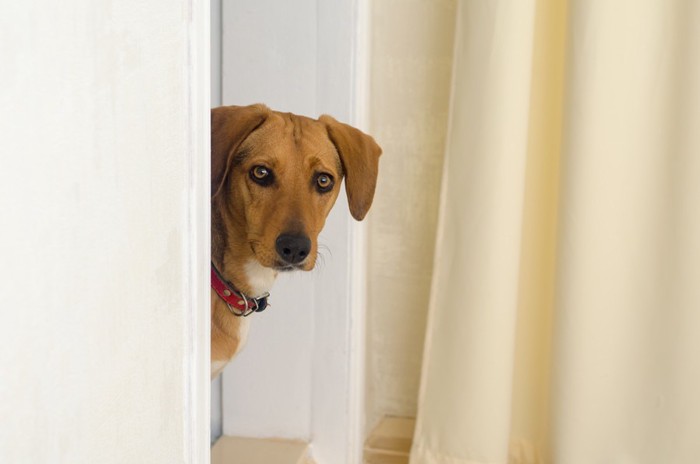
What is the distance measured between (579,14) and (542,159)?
0.29 metres

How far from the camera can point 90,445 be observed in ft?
1.58

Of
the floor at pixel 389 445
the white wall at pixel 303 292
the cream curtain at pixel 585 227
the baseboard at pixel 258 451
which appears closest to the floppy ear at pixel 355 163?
the white wall at pixel 303 292

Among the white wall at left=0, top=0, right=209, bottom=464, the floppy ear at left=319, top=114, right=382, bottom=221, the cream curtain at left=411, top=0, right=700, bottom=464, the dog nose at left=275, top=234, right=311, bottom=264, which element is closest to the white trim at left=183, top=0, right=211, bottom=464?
the white wall at left=0, top=0, right=209, bottom=464

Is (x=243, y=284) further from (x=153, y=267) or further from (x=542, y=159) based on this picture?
(x=542, y=159)

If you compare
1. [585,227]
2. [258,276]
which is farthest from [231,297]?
[585,227]

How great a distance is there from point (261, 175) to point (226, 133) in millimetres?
66

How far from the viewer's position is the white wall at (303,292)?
1346mm

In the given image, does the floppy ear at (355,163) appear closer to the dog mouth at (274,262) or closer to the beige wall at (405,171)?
the dog mouth at (274,262)

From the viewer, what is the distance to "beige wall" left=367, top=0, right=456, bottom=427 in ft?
5.41

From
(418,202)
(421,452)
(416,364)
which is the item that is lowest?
(421,452)

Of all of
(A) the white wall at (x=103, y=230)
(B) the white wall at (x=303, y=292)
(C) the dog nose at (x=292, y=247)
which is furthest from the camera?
(B) the white wall at (x=303, y=292)

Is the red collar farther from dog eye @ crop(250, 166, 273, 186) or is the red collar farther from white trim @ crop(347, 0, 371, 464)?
white trim @ crop(347, 0, 371, 464)

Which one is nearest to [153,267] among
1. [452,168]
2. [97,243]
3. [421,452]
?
[97,243]

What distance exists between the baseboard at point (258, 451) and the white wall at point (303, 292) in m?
0.02
